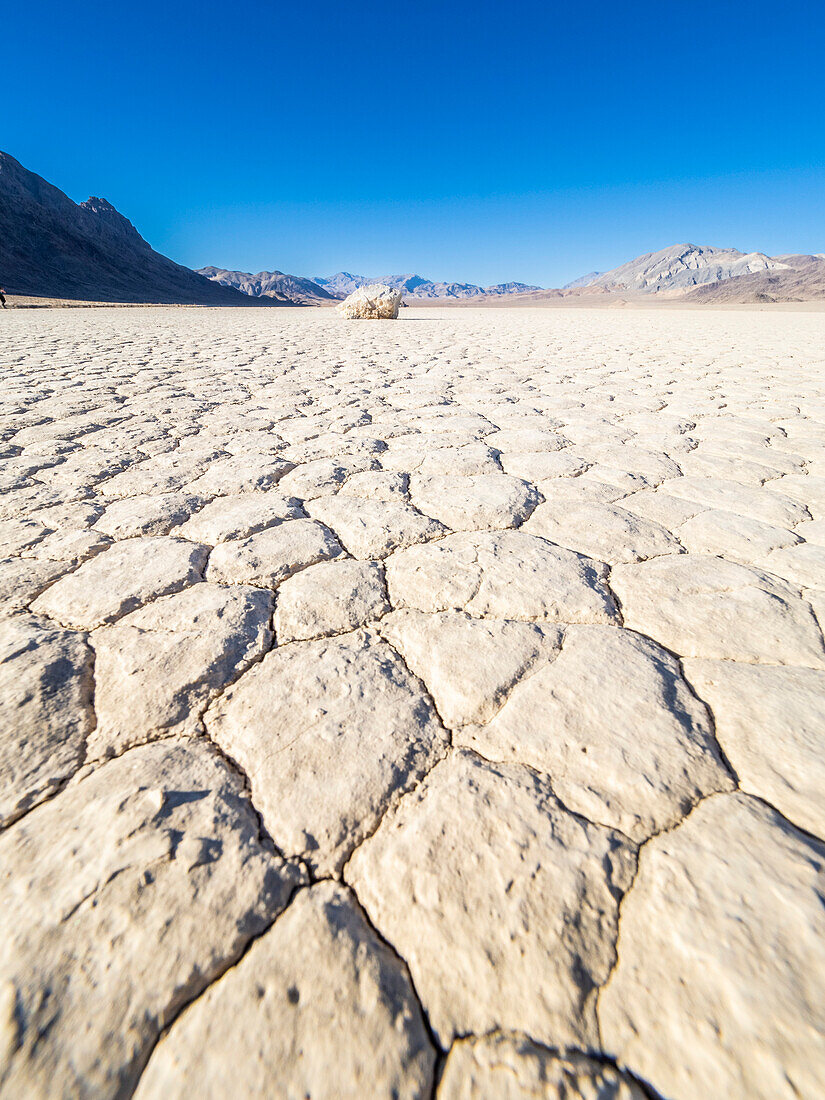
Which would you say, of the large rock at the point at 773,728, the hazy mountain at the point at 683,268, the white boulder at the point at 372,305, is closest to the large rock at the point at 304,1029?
the large rock at the point at 773,728

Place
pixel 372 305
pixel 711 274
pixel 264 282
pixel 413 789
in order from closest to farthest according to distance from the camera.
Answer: pixel 413 789 → pixel 372 305 → pixel 711 274 → pixel 264 282

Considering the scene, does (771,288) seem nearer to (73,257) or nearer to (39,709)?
(73,257)

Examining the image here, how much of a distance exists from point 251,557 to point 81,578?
390 millimetres

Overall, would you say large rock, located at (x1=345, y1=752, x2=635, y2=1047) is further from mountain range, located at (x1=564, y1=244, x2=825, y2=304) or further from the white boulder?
mountain range, located at (x1=564, y1=244, x2=825, y2=304)

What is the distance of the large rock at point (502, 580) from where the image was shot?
1.02 m

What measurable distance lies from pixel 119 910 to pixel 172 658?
0.43m

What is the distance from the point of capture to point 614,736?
730mm

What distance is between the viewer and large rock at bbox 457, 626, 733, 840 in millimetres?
642

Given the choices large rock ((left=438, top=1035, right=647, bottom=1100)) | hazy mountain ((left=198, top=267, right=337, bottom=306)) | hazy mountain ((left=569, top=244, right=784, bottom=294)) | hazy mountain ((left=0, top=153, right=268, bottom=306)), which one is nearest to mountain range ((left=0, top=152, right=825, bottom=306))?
hazy mountain ((left=0, top=153, right=268, bottom=306))

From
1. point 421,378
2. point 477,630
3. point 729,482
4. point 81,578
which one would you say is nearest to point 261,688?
point 477,630

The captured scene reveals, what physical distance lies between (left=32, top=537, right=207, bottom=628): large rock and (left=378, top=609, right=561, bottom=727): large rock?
0.55 meters

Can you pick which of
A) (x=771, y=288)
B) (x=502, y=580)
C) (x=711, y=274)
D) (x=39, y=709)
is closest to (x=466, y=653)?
(x=502, y=580)

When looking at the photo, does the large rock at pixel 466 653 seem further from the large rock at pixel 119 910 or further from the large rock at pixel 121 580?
the large rock at pixel 121 580

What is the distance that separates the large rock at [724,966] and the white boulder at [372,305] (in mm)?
13881
